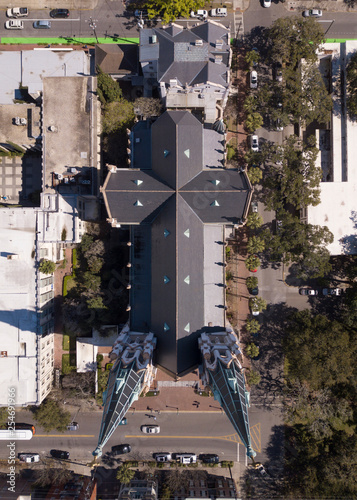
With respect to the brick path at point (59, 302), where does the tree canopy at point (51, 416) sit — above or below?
below

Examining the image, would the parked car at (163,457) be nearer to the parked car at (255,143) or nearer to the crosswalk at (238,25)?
the parked car at (255,143)

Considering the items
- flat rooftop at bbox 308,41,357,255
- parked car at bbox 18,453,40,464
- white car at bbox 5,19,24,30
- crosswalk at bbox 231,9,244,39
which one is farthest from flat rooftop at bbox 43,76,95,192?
parked car at bbox 18,453,40,464

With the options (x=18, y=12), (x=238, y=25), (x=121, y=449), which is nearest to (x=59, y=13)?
(x=18, y=12)

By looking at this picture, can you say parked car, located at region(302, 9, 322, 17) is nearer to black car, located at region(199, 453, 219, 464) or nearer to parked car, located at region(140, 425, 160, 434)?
parked car, located at region(140, 425, 160, 434)

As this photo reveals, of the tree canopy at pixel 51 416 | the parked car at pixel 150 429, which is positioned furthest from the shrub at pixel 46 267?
the parked car at pixel 150 429

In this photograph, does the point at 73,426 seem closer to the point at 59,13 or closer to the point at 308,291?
the point at 308,291

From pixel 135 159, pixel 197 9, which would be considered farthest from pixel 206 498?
pixel 197 9

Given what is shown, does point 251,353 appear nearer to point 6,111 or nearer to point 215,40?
point 215,40
